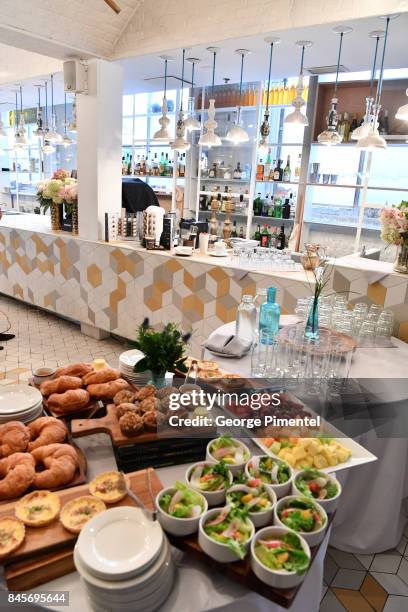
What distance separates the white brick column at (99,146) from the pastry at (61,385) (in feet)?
10.8

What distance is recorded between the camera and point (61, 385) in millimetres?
1693

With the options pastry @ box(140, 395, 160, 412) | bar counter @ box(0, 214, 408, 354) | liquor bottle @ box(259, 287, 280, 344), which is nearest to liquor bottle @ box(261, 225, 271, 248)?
bar counter @ box(0, 214, 408, 354)

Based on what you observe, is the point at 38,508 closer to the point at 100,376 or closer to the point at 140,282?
the point at 100,376

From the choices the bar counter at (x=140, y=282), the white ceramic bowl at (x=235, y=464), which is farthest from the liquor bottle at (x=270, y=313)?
the bar counter at (x=140, y=282)

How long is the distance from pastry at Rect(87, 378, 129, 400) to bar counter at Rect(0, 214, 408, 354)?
1985 mm

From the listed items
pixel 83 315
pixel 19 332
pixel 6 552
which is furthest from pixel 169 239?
pixel 6 552

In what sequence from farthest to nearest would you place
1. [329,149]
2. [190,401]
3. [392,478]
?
1. [329,149]
2. [392,478]
3. [190,401]

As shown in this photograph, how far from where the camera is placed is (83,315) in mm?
5047

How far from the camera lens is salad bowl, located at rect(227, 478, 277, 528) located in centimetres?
110

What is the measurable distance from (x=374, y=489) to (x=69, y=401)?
1431 mm

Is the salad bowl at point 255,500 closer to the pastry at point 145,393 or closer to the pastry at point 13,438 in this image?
the pastry at point 145,393

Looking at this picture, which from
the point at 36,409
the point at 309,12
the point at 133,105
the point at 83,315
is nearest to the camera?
the point at 36,409

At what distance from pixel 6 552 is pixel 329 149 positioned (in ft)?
18.1

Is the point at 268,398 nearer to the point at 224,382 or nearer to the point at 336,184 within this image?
the point at 224,382
